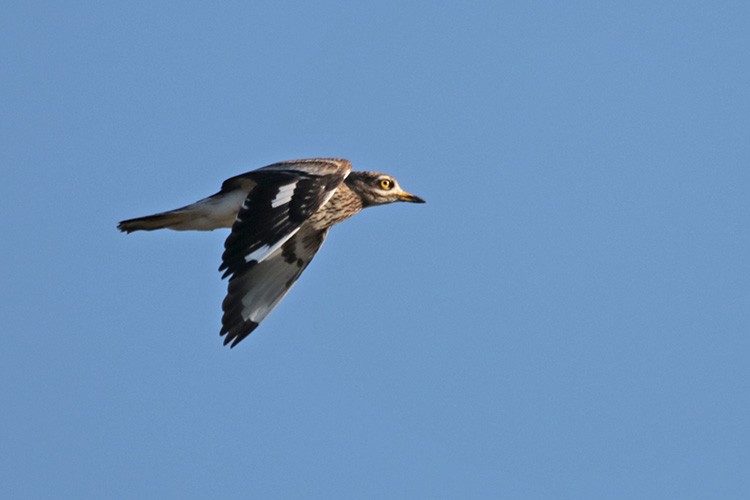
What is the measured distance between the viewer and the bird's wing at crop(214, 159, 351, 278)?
1623 centimetres

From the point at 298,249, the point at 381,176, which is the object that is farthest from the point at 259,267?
the point at 381,176

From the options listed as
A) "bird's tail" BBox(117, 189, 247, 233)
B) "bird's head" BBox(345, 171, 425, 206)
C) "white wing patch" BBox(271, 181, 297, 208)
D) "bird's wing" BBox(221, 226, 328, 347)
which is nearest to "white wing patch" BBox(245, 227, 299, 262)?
"white wing patch" BBox(271, 181, 297, 208)

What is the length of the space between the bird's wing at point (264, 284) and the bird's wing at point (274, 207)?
1.20 meters

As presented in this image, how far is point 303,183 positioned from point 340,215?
1.78m

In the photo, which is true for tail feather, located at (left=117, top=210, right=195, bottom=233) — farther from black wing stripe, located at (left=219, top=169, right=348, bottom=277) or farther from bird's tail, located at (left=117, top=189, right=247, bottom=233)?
black wing stripe, located at (left=219, top=169, right=348, bottom=277)

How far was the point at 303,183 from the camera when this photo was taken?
17094mm

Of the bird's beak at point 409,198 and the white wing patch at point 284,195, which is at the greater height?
the bird's beak at point 409,198

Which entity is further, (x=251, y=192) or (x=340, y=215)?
(x=340, y=215)

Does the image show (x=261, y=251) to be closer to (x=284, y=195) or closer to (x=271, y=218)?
(x=271, y=218)

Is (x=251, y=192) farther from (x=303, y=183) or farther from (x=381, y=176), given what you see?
(x=381, y=176)

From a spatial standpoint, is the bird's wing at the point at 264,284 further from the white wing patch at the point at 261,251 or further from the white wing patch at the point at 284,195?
the white wing patch at the point at 261,251

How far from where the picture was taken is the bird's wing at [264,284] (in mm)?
18266

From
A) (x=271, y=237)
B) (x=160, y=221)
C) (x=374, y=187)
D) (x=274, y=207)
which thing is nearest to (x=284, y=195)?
(x=274, y=207)

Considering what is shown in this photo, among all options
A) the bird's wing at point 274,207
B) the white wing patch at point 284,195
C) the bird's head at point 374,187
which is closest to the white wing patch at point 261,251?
the bird's wing at point 274,207
